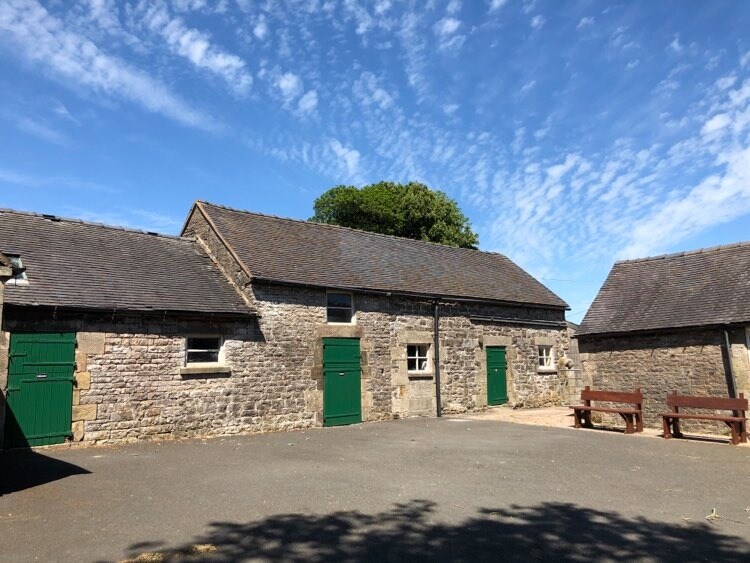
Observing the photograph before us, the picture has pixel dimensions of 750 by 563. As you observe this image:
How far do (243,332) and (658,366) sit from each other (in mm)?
10539

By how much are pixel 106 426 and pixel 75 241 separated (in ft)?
16.1

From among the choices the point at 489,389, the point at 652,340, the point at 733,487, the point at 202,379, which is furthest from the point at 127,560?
the point at 489,389

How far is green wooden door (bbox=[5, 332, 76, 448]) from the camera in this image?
10.7 meters

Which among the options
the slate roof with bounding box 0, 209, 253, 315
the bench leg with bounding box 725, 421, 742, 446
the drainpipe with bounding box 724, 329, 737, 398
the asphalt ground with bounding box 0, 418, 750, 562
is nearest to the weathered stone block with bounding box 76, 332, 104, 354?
the slate roof with bounding box 0, 209, 253, 315

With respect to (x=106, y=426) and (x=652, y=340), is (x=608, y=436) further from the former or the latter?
(x=106, y=426)

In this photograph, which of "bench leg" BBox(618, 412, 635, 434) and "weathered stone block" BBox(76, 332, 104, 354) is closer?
"weathered stone block" BBox(76, 332, 104, 354)

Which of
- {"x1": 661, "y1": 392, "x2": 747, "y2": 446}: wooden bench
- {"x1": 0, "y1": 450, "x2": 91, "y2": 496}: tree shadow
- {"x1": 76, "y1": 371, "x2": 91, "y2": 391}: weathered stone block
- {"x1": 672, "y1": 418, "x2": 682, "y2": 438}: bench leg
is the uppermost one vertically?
{"x1": 76, "y1": 371, "x2": 91, "y2": 391}: weathered stone block

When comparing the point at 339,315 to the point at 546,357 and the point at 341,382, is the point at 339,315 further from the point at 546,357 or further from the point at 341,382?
the point at 546,357

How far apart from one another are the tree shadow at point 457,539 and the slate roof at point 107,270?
775 centimetres

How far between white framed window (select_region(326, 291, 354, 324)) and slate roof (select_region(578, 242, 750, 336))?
21.4ft

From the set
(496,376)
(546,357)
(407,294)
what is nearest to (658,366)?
(496,376)

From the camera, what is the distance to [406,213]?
1372 inches

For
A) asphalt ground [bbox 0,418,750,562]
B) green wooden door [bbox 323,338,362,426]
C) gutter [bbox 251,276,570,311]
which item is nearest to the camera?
asphalt ground [bbox 0,418,750,562]

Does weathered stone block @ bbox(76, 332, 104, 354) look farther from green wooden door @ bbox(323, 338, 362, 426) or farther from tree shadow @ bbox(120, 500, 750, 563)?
tree shadow @ bbox(120, 500, 750, 563)
